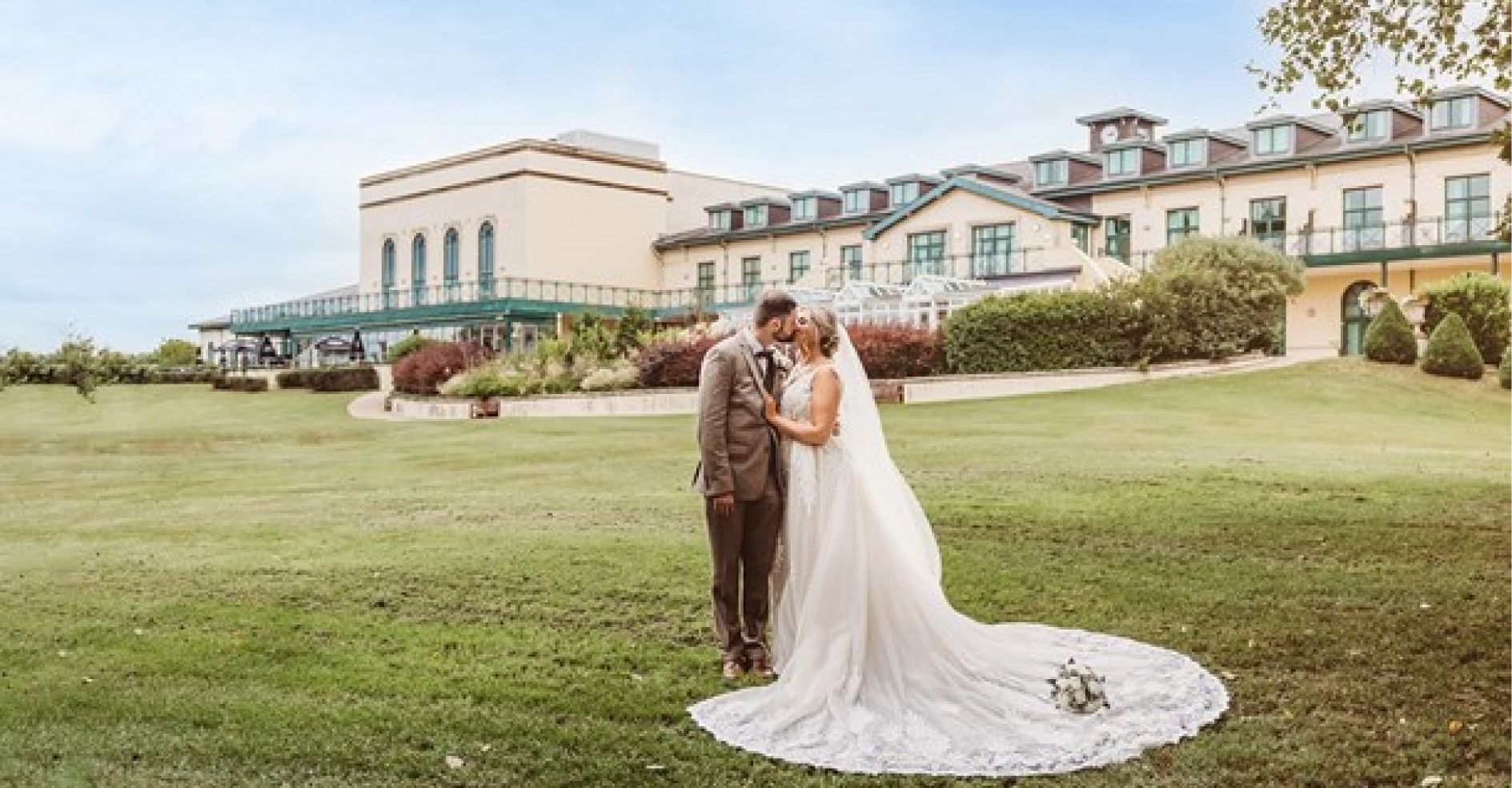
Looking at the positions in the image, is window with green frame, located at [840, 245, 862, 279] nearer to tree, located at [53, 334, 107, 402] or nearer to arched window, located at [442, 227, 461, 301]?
arched window, located at [442, 227, 461, 301]

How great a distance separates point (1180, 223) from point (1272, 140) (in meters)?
3.80

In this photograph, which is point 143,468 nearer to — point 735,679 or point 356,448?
point 356,448

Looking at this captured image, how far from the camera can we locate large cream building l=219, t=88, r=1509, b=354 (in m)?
41.3

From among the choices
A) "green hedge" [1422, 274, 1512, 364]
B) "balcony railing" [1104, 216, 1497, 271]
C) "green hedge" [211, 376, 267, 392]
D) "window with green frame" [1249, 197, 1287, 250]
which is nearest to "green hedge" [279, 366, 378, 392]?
"green hedge" [211, 376, 267, 392]

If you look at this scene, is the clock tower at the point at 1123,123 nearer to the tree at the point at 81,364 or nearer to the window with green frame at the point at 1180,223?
the window with green frame at the point at 1180,223

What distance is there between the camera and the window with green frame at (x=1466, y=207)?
39.9 m

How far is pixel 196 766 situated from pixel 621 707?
195cm

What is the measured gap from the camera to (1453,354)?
98.0ft

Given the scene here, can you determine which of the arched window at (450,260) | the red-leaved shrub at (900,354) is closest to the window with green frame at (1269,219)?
the red-leaved shrub at (900,354)

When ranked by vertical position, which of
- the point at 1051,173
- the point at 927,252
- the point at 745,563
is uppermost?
the point at 1051,173

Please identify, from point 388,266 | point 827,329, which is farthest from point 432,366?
point 827,329

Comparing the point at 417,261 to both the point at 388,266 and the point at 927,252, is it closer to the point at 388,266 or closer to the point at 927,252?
the point at 388,266

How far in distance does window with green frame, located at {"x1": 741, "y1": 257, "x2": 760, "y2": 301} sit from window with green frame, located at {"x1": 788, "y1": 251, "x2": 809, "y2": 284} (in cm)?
146

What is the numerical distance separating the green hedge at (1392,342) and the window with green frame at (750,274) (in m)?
28.3
